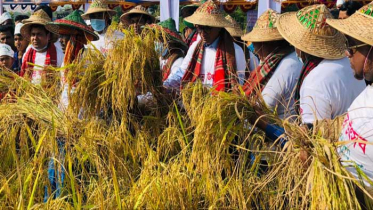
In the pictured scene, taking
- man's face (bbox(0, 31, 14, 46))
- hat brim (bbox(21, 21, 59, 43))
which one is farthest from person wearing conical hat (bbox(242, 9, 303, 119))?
man's face (bbox(0, 31, 14, 46))

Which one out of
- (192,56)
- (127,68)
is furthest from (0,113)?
(192,56)

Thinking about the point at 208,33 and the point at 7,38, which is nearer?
the point at 208,33

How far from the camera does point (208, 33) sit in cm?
331

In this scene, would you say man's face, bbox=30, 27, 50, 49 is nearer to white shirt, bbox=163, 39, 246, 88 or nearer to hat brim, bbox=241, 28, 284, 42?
white shirt, bbox=163, 39, 246, 88

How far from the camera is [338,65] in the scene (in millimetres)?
2285

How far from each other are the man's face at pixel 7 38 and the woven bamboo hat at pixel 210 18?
2718mm

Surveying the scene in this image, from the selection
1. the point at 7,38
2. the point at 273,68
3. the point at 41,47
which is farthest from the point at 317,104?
the point at 7,38

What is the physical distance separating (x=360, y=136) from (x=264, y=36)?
1245 millimetres

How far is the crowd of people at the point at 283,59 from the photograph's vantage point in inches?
66.9

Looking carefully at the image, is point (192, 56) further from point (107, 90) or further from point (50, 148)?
A: point (50, 148)

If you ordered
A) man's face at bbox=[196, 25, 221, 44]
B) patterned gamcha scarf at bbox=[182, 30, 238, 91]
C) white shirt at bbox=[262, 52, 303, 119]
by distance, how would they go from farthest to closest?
man's face at bbox=[196, 25, 221, 44]
patterned gamcha scarf at bbox=[182, 30, 238, 91]
white shirt at bbox=[262, 52, 303, 119]

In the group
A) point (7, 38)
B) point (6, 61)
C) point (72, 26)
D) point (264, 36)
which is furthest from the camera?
point (7, 38)

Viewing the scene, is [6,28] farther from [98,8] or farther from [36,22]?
[36,22]

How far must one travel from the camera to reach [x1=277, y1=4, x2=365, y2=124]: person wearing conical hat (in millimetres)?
2213
